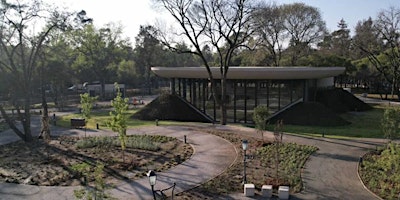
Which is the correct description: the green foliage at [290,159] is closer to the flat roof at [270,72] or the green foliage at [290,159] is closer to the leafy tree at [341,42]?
the flat roof at [270,72]

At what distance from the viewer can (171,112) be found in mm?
31578

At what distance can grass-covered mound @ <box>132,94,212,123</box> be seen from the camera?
3139 centimetres

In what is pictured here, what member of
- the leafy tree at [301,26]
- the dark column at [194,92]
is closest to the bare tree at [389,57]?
the leafy tree at [301,26]

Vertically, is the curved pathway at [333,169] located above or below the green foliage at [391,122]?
below

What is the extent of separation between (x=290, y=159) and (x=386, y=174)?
178 inches

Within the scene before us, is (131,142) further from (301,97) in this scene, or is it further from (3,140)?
(301,97)

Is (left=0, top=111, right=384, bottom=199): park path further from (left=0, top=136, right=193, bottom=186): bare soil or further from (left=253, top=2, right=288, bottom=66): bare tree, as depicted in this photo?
(left=253, top=2, right=288, bottom=66): bare tree

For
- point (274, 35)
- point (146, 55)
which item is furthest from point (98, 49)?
point (274, 35)

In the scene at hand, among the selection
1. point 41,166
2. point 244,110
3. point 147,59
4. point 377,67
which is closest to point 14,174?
point 41,166

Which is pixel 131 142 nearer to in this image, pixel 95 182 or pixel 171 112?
pixel 95 182

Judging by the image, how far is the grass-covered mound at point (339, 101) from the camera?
1325 inches

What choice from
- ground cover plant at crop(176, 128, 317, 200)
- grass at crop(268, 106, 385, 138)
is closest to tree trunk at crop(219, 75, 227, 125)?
grass at crop(268, 106, 385, 138)

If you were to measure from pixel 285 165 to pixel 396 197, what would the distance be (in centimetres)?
499

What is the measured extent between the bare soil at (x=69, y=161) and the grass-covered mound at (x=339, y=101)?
18.2 meters
